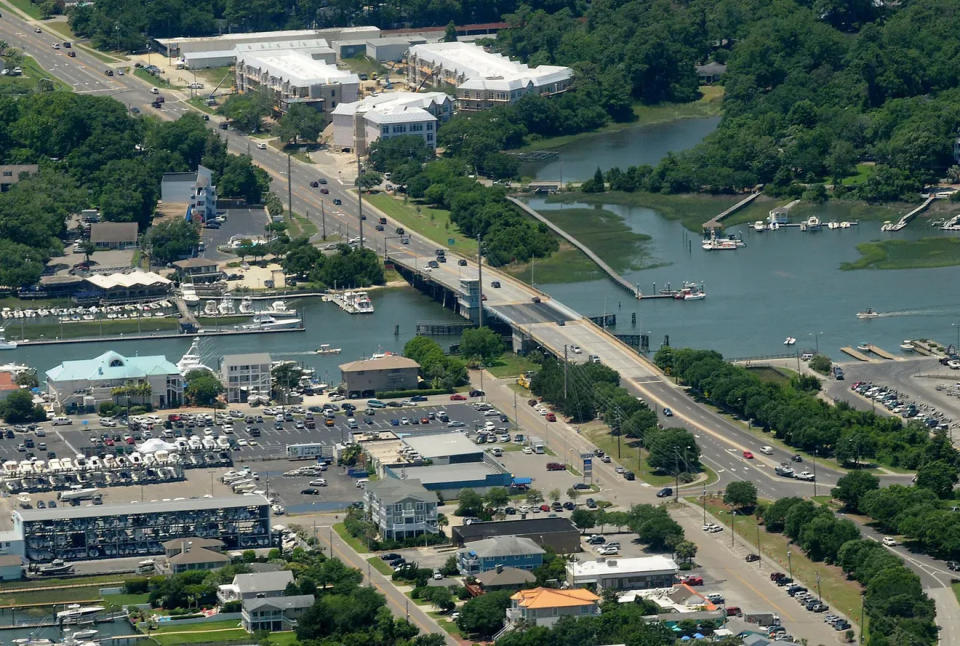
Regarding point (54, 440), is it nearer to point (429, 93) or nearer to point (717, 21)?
point (429, 93)

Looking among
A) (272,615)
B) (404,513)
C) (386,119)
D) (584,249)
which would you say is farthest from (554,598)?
(386,119)

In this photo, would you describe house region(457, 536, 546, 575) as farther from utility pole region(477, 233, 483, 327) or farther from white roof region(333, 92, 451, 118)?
white roof region(333, 92, 451, 118)

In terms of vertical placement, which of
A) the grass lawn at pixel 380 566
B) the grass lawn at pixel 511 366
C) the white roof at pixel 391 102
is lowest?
the grass lawn at pixel 380 566

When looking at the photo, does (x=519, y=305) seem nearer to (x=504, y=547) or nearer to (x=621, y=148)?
(x=504, y=547)

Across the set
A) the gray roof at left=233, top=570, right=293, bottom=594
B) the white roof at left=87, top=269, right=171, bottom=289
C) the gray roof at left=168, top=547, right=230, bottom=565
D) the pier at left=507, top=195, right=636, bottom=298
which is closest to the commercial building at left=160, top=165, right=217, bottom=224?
the white roof at left=87, top=269, right=171, bottom=289

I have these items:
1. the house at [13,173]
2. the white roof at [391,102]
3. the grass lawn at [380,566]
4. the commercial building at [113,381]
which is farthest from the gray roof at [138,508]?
the white roof at [391,102]

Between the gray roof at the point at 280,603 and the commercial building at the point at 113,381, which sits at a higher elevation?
the commercial building at the point at 113,381

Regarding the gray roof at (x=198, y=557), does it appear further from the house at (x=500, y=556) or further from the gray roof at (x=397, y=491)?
the house at (x=500, y=556)
